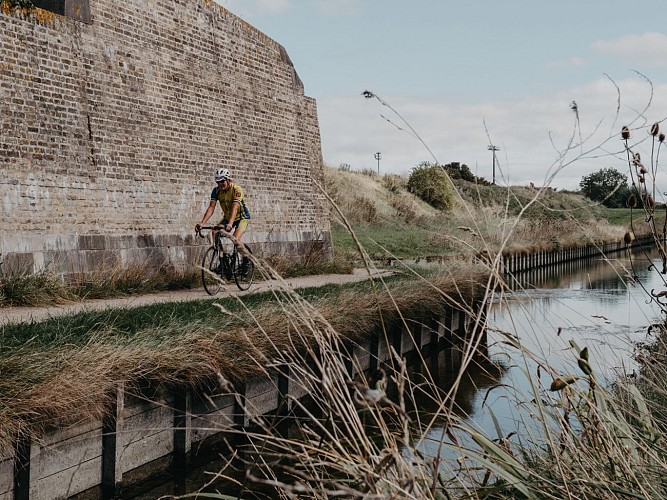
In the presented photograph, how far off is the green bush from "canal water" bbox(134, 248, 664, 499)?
450 inches

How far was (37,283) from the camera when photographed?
10.2m

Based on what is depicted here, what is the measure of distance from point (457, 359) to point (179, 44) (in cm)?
768

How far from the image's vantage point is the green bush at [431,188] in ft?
149

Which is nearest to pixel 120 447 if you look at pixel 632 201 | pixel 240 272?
pixel 632 201

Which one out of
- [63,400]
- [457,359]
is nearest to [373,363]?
[457,359]

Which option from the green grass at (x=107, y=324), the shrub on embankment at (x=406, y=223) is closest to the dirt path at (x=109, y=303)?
the green grass at (x=107, y=324)

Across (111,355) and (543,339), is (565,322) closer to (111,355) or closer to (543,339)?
(543,339)

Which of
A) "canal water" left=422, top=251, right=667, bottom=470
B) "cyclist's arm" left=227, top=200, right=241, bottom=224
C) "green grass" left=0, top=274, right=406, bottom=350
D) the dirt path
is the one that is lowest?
"canal water" left=422, top=251, right=667, bottom=470

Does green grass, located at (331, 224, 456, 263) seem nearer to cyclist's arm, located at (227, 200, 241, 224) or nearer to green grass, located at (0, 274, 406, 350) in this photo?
cyclist's arm, located at (227, 200, 241, 224)

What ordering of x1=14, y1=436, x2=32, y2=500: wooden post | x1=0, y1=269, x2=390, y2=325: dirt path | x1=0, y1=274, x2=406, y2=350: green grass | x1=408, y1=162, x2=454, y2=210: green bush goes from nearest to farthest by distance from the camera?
x1=14, y1=436, x2=32, y2=500: wooden post
x1=0, y1=274, x2=406, y2=350: green grass
x1=0, y1=269, x2=390, y2=325: dirt path
x1=408, y1=162, x2=454, y2=210: green bush

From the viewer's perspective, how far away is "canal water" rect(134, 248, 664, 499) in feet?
10.6

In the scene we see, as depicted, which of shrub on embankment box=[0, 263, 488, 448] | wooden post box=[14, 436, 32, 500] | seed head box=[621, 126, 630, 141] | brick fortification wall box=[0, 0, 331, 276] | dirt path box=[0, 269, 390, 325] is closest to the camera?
seed head box=[621, 126, 630, 141]

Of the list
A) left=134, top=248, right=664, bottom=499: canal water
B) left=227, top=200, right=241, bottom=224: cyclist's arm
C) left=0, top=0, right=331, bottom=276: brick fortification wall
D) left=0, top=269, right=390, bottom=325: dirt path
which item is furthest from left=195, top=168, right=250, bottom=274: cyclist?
left=134, top=248, right=664, bottom=499: canal water

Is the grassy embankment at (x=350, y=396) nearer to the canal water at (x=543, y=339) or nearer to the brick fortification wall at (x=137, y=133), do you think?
the canal water at (x=543, y=339)
